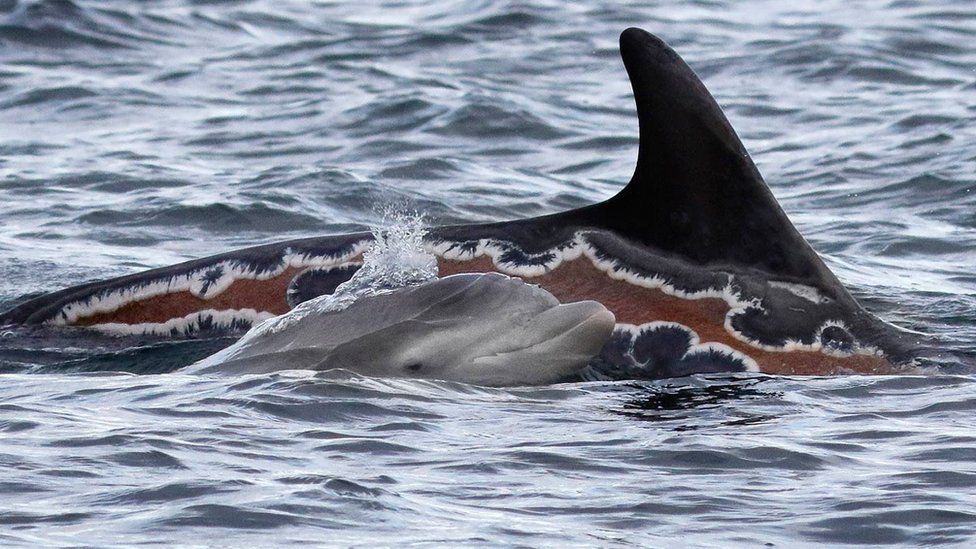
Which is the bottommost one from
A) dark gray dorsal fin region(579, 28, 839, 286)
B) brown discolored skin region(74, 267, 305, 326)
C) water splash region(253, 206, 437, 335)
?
brown discolored skin region(74, 267, 305, 326)

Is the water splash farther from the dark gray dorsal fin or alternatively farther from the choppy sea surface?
the dark gray dorsal fin

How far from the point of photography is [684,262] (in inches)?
375

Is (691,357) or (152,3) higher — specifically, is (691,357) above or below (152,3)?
below

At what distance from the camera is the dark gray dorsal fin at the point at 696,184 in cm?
924

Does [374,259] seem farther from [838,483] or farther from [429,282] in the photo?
[838,483]

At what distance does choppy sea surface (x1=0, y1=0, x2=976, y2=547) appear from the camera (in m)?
6.80

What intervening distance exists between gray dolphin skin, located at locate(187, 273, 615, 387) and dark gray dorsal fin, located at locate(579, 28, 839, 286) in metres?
0.93

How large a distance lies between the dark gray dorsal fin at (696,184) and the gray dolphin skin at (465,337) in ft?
3.06

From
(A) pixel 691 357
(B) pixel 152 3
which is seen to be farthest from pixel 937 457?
(B) pixel 152 3

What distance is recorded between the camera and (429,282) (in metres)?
9.03

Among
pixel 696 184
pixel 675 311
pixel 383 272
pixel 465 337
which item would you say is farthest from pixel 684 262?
pixel 383 272

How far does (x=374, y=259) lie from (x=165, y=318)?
1.44 m

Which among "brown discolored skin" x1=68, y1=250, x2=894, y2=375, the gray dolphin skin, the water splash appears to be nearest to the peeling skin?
"brown discolored skin" x1=68, y1=250, x2=894, y2=375

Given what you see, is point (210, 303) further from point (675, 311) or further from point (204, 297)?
point (675, 311)
